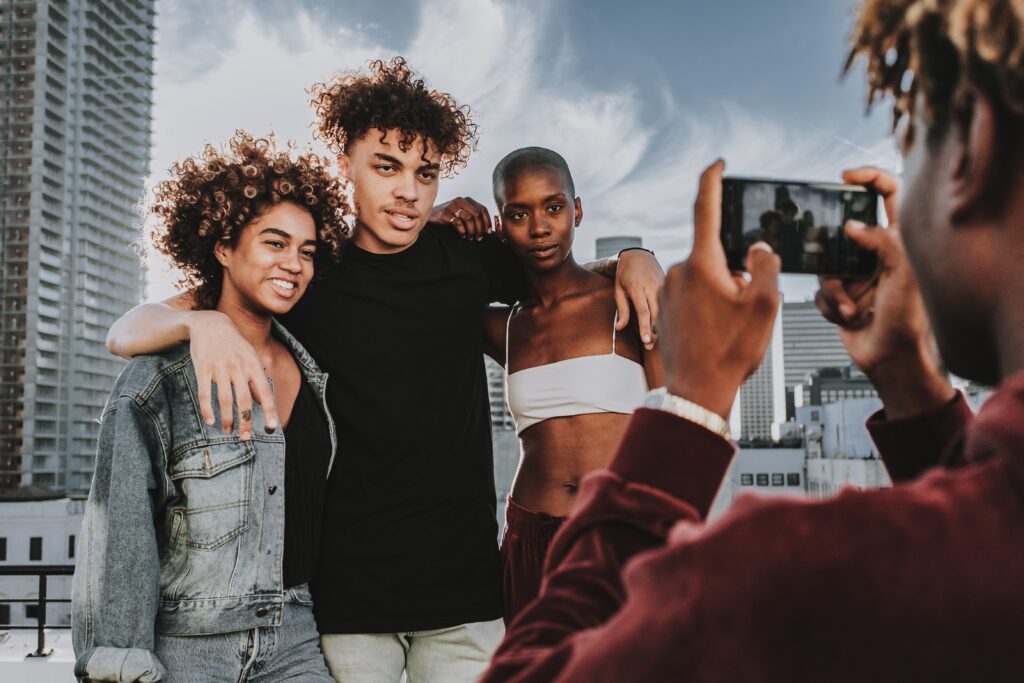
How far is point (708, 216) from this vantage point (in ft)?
2.31

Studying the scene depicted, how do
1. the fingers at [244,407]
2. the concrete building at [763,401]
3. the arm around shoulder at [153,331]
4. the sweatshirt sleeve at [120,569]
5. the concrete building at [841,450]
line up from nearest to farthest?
1. the sweatshirt sleeve at [120,569]
2. the fingers at [244,407]
3. the arm around shoulder at [153,331]
4. the concrete building at [841,450]
5. the concrete building at [763,401]

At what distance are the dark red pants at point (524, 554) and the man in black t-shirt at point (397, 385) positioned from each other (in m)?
0.16

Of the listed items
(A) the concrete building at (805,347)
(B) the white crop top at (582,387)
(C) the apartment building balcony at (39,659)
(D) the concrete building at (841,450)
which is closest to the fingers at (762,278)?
(B) the white crop top at (582,387)

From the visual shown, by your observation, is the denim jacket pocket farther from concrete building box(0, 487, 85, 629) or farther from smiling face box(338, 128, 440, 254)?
concrete building box(0, 487, 85, 629)

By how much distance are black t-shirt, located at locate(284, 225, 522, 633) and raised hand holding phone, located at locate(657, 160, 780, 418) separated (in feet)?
5.05

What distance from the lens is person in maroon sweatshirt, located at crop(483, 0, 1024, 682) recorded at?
1.45 ft

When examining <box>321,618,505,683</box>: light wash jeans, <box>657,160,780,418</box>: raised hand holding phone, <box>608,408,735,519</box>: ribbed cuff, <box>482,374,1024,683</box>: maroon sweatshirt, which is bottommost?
<box>321,618,505,683</box>: light wash jeans

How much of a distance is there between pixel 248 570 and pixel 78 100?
8163cm

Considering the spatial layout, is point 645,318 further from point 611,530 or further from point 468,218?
point 611,530

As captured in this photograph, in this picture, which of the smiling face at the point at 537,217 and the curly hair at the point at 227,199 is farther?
the smiling face at the point at 537,217

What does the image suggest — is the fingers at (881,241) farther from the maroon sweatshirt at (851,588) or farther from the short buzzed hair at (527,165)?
the short buzzed hair at (527,165)

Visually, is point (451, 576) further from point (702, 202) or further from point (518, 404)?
point (702, 202)

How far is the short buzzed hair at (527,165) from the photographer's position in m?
2.75

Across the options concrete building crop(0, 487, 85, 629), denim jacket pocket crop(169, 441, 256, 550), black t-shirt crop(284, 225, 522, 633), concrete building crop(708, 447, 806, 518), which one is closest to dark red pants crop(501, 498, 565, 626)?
black t-shirt crop(284, 225, 522, 633)
